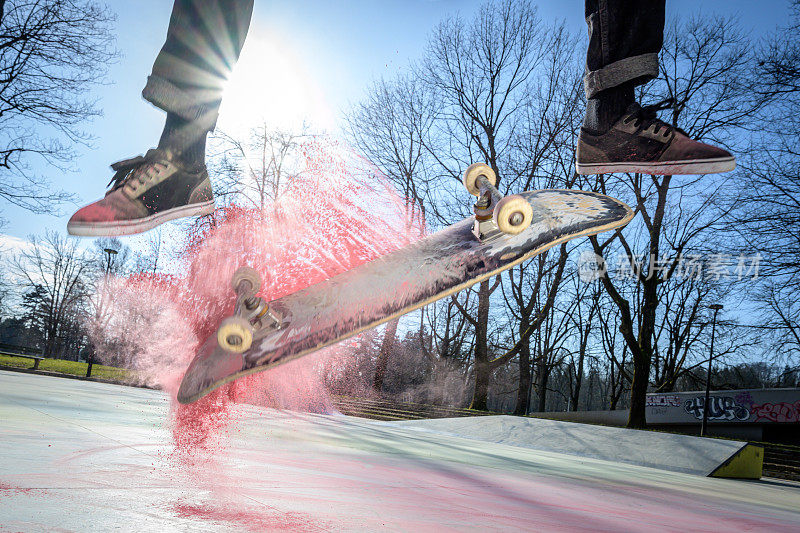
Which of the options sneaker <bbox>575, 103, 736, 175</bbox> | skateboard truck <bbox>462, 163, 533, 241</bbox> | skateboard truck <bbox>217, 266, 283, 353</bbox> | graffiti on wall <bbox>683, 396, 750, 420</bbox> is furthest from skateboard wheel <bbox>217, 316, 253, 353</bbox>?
graffiti on wall <bbox>683, 396, 750, 420</bbox>

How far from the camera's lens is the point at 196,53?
2.11m

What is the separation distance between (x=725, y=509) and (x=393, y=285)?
2.66 meters

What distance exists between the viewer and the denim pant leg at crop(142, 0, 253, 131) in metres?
2.04

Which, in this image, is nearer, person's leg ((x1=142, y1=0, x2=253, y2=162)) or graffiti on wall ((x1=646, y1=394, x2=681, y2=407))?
person's leg ((x1=142, y1=0, x2=253, y2=162))

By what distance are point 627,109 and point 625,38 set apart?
0.95ft

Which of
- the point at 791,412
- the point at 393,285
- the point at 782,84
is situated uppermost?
the point at 782,84

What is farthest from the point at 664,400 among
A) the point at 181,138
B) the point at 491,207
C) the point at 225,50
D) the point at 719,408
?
the point at 225,50

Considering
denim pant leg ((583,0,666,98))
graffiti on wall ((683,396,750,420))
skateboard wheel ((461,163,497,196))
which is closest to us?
skateboard wheel ((461,163,497,196))

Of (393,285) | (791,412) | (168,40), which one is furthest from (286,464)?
(791,412)

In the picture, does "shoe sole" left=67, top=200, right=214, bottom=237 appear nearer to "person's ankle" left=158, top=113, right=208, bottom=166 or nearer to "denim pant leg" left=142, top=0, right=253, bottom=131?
"person's ankle" left=158, top=113, right=208, bottom=166

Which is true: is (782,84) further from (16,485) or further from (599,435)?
(16,485)

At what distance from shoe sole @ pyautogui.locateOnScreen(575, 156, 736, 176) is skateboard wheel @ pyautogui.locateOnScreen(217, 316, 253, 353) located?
58.8 inches

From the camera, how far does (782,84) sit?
1121 cm

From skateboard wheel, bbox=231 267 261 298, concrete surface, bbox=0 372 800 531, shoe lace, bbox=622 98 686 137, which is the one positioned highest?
shoe lace, bbox=622 98 686 137
